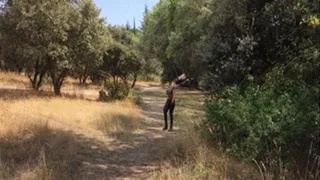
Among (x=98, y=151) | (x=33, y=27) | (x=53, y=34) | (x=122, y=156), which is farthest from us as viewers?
(x=53, y=34)

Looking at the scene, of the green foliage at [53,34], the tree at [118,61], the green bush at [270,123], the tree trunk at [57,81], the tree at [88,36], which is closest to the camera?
the green bush at [270,123]

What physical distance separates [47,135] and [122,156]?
1993 millimetres

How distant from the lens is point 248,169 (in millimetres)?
6344

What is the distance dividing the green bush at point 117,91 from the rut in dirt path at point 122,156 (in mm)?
10396

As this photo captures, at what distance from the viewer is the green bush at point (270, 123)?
531 centimetres

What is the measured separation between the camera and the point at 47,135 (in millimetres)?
9328

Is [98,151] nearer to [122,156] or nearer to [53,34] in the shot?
[122,156]

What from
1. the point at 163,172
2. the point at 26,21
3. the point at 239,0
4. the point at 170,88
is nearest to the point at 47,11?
the point at 26,21

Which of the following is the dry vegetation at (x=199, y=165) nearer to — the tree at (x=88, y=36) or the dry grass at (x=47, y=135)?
the dry grass at (x=47, y=135)

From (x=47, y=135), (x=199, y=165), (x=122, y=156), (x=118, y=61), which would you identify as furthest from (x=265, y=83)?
(x=118, y=61)

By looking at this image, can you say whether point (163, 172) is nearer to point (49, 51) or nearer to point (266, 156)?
point (266, 156)

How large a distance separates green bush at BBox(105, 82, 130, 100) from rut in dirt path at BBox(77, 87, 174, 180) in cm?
1040

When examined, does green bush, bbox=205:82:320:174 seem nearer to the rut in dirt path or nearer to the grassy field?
the grassy field

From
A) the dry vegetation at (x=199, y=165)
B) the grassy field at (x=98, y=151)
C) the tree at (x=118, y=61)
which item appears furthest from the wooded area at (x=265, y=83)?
the tree at (x=118, y=61)
